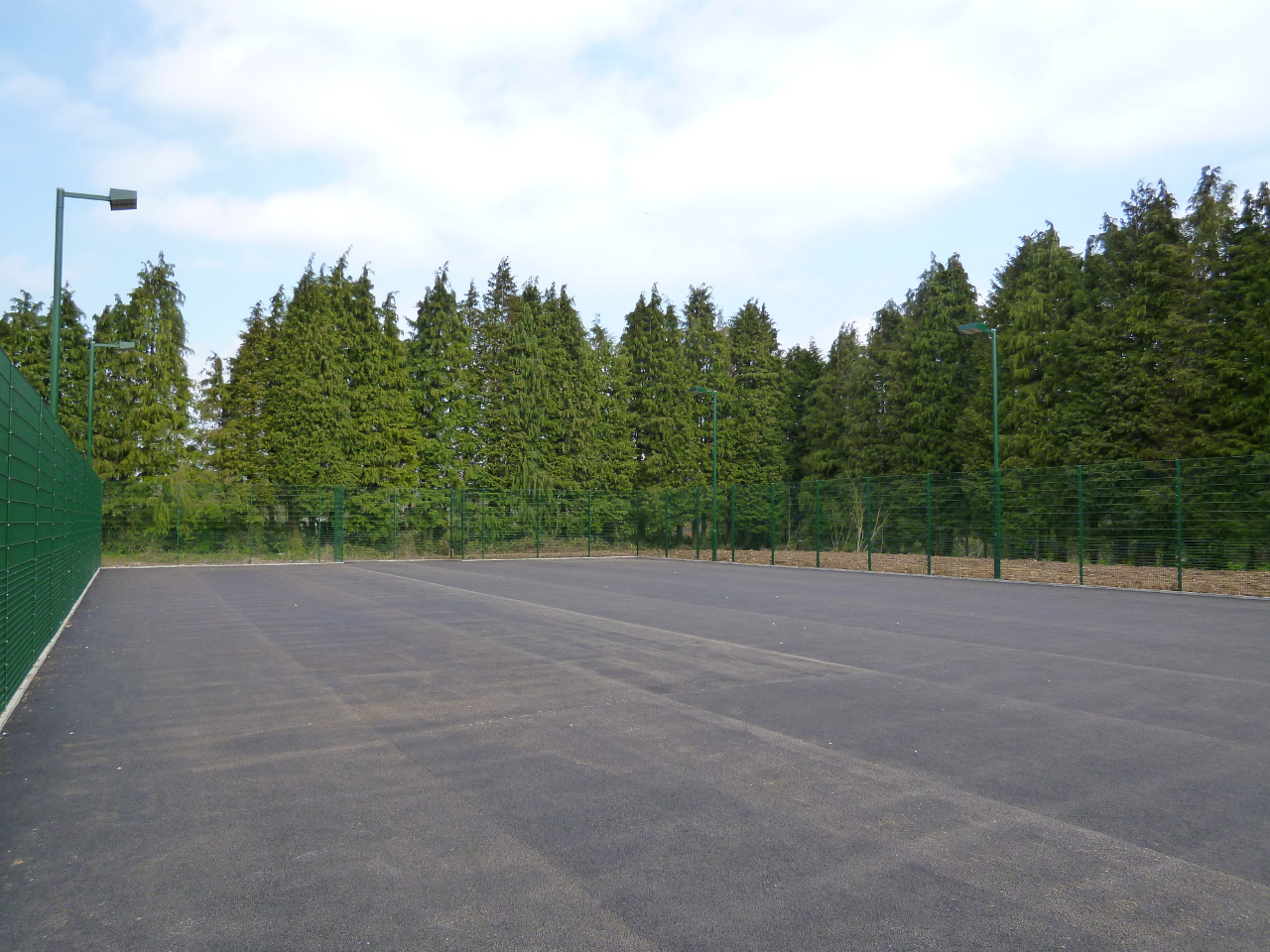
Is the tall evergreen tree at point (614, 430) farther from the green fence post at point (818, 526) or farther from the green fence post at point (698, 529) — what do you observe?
the green fence post at point (818, 526)

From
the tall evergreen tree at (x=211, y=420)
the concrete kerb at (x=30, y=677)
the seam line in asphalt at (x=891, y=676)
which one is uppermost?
the tall evergreen tree at (x=211, y=420)

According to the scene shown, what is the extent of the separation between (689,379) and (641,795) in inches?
1509

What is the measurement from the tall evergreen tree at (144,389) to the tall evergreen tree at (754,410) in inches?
983

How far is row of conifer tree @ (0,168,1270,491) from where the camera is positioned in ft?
84.0

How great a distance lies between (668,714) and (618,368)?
36.0 m

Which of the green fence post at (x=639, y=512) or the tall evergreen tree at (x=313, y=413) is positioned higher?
the tall evergreen tree at (x=313, y=413)

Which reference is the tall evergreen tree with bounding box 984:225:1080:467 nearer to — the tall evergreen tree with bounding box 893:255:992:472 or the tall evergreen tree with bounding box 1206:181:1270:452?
the tall evergreen tree with bounding box 893:255:992:472

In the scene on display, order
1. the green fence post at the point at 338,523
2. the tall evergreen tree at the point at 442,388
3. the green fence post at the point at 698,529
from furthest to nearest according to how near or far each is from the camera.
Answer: the tall evergreen tree at the point at 442,388
the green fence post at the point at 698,529
the green fence post at the point at 338,523

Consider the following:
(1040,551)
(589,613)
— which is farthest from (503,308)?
(589,613)

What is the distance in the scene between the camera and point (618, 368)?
41344mm

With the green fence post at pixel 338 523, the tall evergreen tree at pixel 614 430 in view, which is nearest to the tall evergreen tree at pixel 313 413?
the green fence post at pixel 338 523

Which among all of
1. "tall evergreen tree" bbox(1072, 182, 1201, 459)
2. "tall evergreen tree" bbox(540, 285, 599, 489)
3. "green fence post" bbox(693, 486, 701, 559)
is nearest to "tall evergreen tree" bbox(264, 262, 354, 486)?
"tall evergreen tree" bbox(540, 285, 599, 489)

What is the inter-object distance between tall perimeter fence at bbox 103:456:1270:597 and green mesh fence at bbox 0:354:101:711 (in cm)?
1765

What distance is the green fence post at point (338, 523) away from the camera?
28781mm
